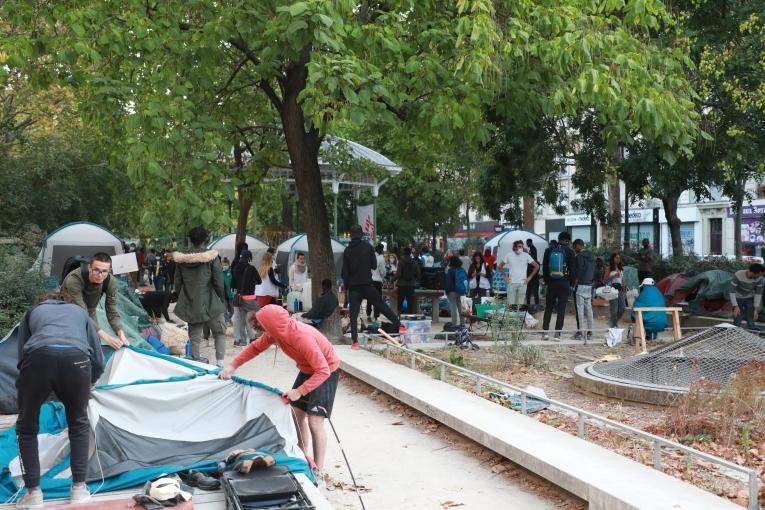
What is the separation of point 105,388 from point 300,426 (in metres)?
1.56

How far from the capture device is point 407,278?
63.2ft

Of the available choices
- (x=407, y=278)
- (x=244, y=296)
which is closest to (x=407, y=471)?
(x=244, y=296)

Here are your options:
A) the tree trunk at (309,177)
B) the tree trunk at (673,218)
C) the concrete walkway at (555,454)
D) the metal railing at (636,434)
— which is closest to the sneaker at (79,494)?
the concrete walkway at (555,454)

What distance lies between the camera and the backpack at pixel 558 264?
1603 centimetres

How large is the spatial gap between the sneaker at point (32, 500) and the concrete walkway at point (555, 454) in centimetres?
322

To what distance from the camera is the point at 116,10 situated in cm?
1387

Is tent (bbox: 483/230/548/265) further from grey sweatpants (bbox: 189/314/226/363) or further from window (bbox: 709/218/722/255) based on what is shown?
window (bbox: 709/218/722/255)

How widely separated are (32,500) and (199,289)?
575 cm

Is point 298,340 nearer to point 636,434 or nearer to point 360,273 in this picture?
point 636,434

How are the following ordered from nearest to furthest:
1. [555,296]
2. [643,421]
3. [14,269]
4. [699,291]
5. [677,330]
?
1. [643,421]
2. [14,269]
3. [677,330]
4. [555,296]
5. [699,291]

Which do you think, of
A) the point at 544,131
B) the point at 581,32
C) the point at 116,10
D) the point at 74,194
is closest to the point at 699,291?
the point at 544,131

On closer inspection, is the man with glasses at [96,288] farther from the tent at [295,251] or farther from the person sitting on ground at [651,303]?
the tent at [295,251]

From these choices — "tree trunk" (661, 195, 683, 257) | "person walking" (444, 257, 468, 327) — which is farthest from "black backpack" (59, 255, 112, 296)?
"tree trunk" (661, 195, 683, 257)

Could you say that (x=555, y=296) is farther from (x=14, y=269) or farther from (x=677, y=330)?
(x=14, y=269)
